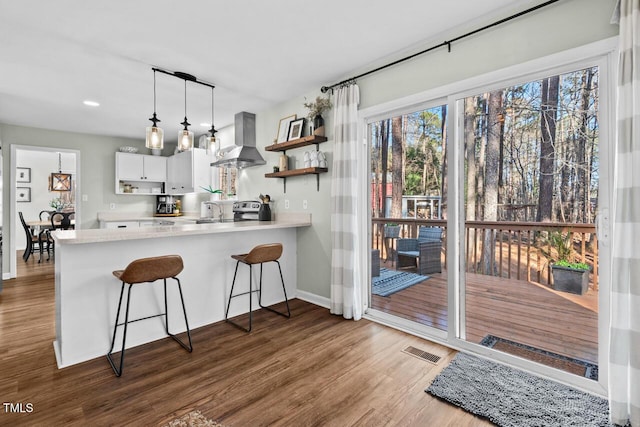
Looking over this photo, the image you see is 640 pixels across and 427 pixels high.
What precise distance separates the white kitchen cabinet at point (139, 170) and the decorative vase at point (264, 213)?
3313 millimetres

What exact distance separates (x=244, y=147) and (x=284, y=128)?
628 mm

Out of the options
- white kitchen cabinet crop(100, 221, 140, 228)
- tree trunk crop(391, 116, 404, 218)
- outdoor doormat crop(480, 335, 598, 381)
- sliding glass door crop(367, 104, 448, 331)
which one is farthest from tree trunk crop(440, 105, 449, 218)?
white kitchen cabinet crop(100, 221, 140, 228)

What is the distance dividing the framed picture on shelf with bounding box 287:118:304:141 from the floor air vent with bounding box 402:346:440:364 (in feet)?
8.28

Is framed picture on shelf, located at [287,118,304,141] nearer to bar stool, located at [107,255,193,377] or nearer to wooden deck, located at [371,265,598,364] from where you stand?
bar stool, located at [107,255,193,377]

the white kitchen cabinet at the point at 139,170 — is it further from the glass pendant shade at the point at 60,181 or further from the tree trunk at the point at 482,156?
the tree trunk at the point at 482,156

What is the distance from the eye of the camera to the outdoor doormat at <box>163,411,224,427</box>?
5.46 feet

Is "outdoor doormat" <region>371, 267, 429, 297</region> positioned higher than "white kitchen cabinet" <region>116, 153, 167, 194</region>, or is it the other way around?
"white kitchen cabinet" <region>116, 153, 167, 194</region>

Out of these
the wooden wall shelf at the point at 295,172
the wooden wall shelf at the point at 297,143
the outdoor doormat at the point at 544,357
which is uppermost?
the wooden wall shelf at the point at 297,143

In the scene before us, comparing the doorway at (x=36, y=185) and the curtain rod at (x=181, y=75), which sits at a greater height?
the curtain rod at (x=181, y=75)

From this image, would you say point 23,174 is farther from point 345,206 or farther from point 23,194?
point 345,206

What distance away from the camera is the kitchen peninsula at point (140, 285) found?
230 centimetres

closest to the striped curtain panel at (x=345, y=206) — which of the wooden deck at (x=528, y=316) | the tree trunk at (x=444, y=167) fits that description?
the wooden deck at (x=528, y=316)

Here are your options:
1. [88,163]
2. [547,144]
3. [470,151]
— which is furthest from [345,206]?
[88,163]

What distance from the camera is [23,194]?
7.62 m
